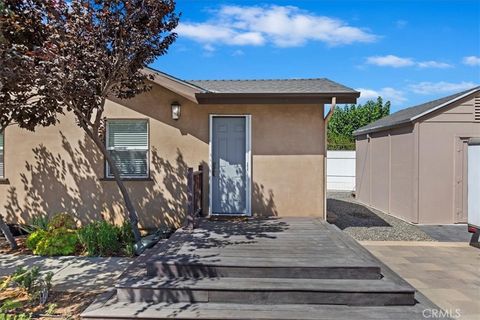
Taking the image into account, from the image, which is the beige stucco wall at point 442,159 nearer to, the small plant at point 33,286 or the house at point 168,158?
the house at point 168,158

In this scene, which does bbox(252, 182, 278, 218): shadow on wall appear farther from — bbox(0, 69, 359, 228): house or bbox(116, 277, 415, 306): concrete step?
bbox(116, 277, 415, 306): concrete step

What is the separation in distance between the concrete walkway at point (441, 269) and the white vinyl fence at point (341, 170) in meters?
10.7

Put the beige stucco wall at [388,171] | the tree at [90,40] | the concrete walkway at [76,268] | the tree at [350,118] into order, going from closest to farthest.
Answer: the concrete walkway at [76,268] → the tree at [90,40] → the beige stucco wall at [388,171] → the tree at [350,118]

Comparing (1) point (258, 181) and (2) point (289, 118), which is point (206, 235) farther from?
(2) point (289, 118)

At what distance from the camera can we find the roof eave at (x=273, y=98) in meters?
6.33

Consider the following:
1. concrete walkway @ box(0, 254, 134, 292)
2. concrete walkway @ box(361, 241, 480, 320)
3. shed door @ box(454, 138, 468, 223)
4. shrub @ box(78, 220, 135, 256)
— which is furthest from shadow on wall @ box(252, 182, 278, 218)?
shed door @ box(454, 138, 468, 223)

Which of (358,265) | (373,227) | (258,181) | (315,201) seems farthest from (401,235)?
(358,265)

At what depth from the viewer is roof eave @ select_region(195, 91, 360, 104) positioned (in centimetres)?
633

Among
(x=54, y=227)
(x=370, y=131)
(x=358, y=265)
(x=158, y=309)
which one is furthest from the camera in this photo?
(x=370, y=131)

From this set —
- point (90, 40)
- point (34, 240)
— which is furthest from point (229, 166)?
point (34, 240)

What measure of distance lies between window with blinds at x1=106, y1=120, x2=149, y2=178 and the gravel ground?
Result: 457 cm

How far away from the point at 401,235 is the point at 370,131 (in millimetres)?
5336

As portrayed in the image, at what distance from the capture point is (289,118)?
6.96 m

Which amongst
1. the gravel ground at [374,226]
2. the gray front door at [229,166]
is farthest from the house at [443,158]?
the gray front door at [229,166]
